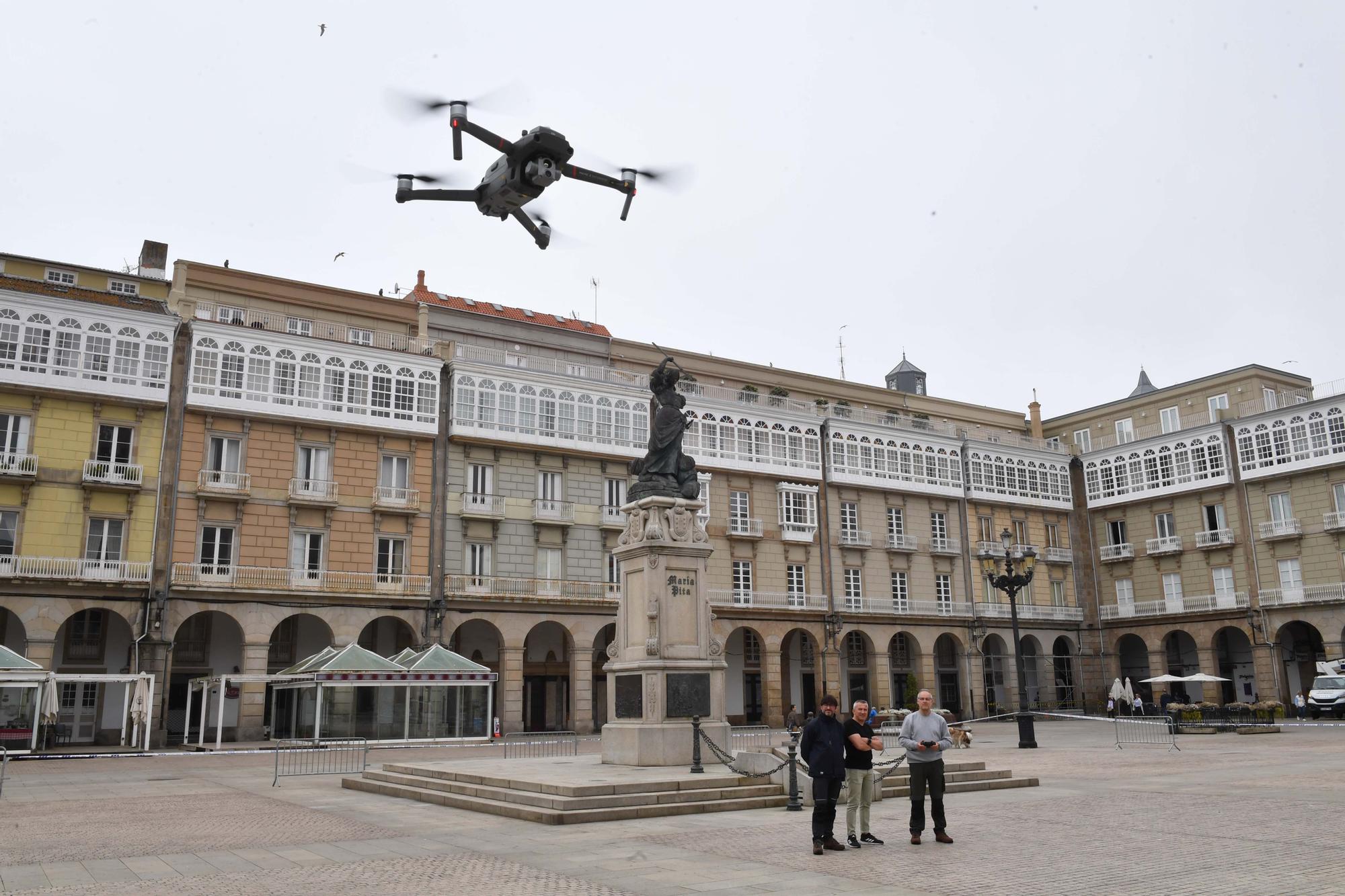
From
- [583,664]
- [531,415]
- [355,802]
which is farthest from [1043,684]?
[355,802]

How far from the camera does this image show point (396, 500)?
38156 millimetres

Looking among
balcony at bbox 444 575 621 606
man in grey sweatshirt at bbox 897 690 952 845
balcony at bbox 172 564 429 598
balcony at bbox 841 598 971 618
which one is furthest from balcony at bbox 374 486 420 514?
man in grey sweatshirt at bbox 897 690 952 845

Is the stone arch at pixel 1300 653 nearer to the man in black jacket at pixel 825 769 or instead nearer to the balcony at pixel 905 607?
the balcony at pixel 905 607

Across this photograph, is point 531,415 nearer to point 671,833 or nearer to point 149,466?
point 149,466

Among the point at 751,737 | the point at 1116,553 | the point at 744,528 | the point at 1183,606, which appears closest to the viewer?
the point at 751,737

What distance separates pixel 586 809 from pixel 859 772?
12.3 feet

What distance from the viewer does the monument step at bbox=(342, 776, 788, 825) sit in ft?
42.2

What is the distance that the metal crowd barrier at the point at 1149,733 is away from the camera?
29.0m

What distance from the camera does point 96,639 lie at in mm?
34906

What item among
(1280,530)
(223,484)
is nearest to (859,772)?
(223,484)

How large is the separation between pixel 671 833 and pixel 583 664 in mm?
28704

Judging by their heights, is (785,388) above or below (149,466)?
above

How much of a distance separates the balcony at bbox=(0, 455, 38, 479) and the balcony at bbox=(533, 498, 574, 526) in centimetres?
1630

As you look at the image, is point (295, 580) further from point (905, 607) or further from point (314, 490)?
point (905, 607)
